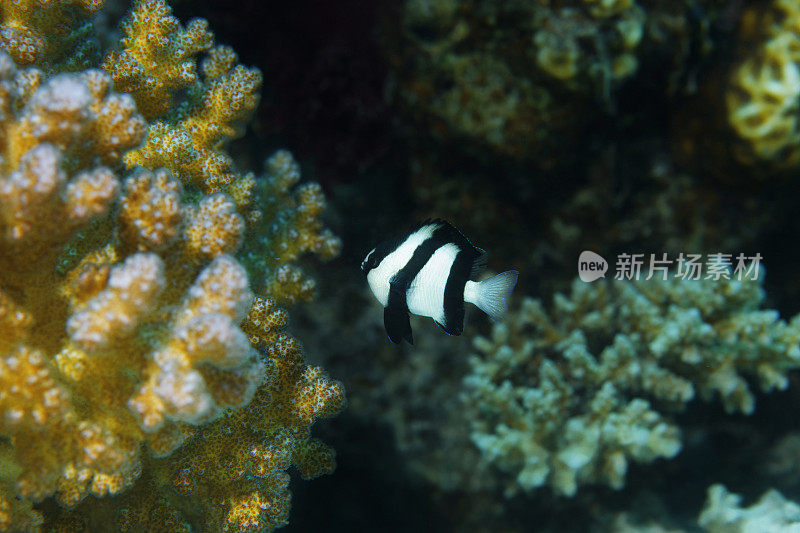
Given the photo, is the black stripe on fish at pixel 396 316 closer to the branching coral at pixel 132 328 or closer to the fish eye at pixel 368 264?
the fish eye at pixel 368 264

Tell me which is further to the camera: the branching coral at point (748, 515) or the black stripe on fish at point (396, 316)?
the branching coral at point (748, 515)

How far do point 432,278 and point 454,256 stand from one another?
0.43 ft

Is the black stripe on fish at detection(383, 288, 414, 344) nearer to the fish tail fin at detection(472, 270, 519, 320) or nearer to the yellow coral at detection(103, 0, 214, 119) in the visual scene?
the fish tail fin at detection(472, 270, 519, 320)

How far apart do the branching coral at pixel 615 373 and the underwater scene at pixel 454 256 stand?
2cm

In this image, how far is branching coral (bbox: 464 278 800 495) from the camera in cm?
361

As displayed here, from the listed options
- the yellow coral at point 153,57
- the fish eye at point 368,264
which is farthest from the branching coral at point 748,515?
the yellow coral at point 153,57

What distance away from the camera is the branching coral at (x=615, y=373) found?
3611mm

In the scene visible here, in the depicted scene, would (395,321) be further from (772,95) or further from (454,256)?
(772,95)

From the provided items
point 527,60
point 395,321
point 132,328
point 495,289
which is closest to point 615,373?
point 495,289

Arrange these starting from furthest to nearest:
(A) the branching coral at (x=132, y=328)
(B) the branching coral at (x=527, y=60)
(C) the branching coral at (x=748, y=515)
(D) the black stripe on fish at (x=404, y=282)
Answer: (B) the branching coral at (x=527, y=60), (C) the branching coral at (x=748, y=515), (D) the black stripe on fish at (x=404, y=282), (A) the branching coral at (x=132, y=328)

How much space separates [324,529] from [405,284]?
→ 245 cm

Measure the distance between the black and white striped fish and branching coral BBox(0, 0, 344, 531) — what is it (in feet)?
1.45

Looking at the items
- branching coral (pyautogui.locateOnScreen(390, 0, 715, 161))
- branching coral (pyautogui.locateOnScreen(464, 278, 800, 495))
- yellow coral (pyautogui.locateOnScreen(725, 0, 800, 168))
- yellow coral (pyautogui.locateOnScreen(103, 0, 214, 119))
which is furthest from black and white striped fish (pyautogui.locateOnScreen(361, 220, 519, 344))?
yellow coral (pyautogui.locateOnScreen(725, 0, 800, 168))

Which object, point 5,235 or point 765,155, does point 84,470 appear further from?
point 765,155
